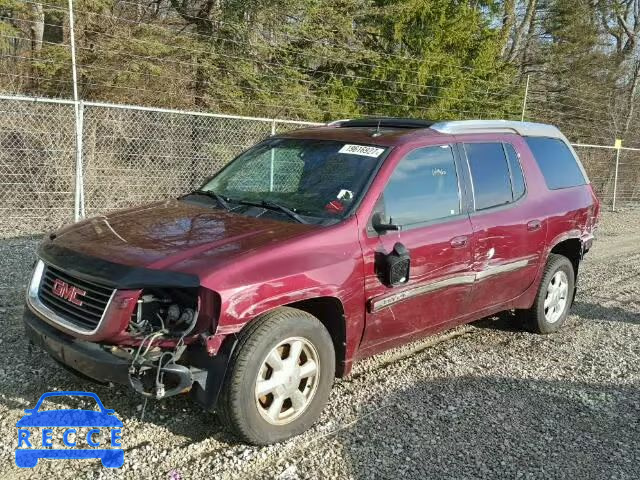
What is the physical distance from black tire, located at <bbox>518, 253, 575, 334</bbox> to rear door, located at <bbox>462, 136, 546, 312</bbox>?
235 mm

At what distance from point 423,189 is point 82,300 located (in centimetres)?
238

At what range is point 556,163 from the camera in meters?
5.71

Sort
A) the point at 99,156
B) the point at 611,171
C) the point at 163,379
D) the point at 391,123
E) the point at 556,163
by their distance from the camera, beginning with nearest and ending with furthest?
the point at 163,379, the point at 391,123, the point at 556,163, the point at 99,156, the point at 611,171

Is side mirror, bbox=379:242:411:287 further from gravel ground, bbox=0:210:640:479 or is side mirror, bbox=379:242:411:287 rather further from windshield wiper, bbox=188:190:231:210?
windshield wiper, bbox=188:190:231:210

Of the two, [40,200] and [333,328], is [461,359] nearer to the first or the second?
[333,328]

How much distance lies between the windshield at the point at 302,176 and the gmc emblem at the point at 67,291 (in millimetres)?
1197

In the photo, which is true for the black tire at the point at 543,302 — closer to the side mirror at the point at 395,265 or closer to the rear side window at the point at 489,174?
the rear side window at the point at 489,174

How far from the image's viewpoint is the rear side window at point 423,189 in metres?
4.05

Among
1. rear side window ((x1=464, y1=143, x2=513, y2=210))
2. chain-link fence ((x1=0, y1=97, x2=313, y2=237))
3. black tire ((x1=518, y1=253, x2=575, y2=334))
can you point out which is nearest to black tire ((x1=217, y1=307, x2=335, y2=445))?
rear side window ((x1=464, y1=143, x2=513, y2=210))

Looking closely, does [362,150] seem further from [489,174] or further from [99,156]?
[99,156]

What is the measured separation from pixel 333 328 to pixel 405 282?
61cm

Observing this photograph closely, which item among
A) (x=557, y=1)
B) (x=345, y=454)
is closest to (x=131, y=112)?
(x=345, y=454)

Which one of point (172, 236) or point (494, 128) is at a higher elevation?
point (494, 128)

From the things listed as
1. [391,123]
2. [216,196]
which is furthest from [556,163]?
[216,196]
